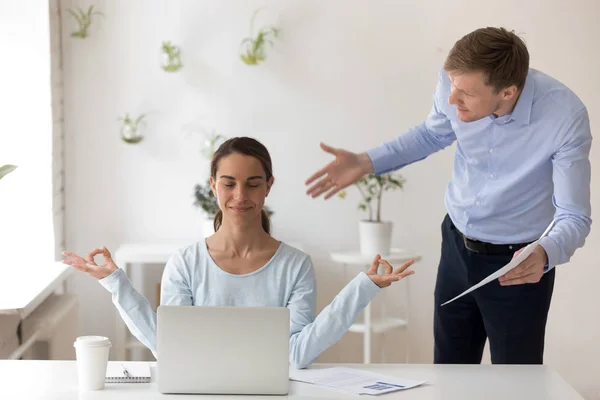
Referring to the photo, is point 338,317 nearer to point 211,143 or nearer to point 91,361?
point 91,361

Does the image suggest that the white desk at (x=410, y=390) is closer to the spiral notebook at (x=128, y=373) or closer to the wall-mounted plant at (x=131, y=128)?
the spiral notebook at (x=128, y=373)

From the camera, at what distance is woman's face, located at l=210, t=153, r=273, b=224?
2.10 meters

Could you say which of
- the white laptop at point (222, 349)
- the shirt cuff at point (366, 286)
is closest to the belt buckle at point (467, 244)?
the shirt cuff at point (366, 286)

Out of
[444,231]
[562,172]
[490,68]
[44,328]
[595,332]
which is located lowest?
[595,332]

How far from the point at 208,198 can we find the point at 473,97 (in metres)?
1.95

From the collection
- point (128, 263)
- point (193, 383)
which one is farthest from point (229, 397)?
point (128, 263)

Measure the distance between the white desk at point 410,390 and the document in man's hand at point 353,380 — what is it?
3cm

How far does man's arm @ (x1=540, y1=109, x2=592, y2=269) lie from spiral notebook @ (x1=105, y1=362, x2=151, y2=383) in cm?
104

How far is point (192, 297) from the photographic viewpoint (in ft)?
6.99

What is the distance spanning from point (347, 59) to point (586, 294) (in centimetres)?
167

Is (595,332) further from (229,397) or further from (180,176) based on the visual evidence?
(229,397)

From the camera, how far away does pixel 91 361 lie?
1732 millimetres

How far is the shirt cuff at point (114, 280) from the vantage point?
1908mm

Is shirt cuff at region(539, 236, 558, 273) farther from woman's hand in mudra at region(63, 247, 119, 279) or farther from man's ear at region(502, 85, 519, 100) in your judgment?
woman's hand in mudra at region(63, 247, 119, 279)
